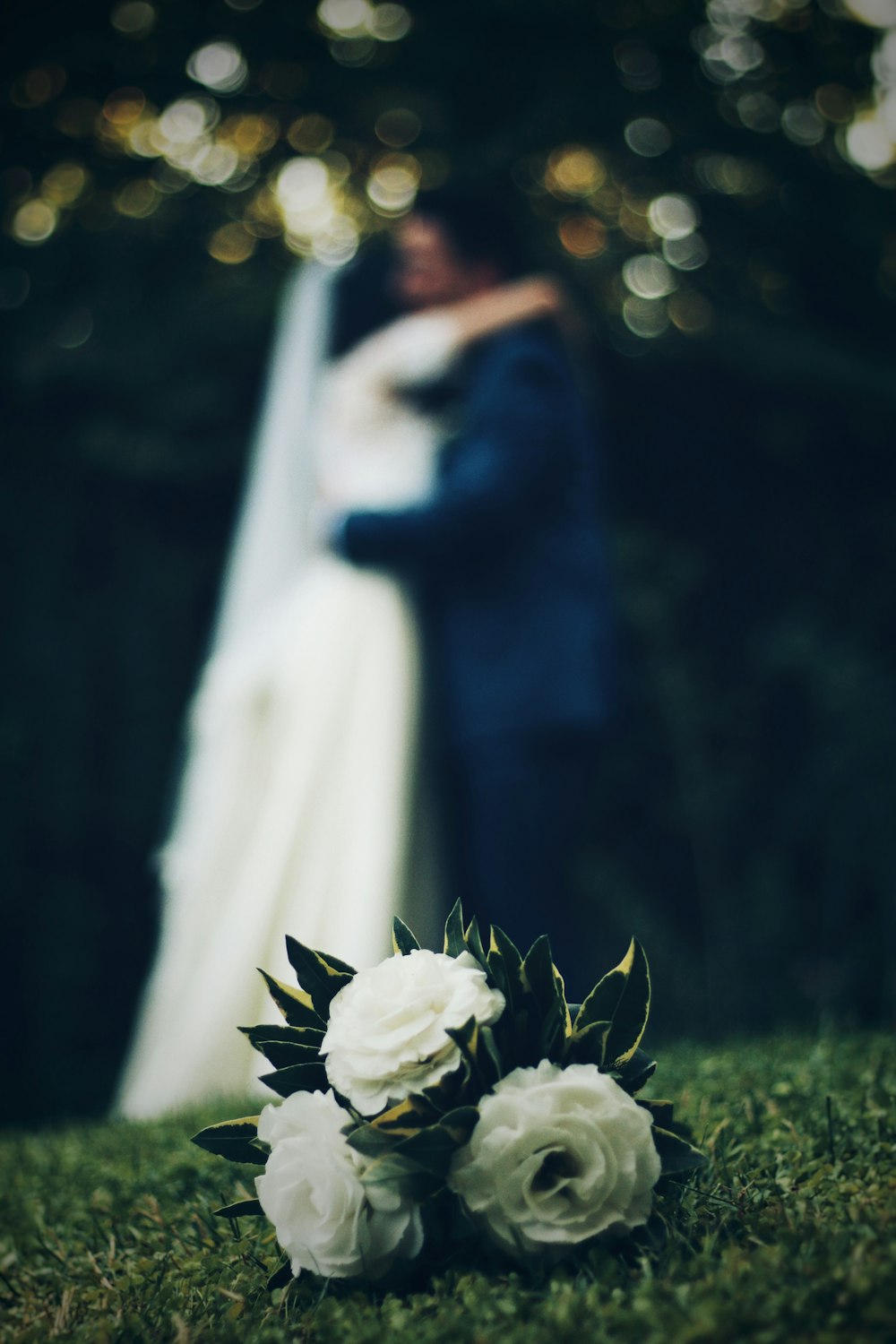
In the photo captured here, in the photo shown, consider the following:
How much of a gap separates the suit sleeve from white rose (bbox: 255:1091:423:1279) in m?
2.46

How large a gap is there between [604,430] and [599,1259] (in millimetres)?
4662

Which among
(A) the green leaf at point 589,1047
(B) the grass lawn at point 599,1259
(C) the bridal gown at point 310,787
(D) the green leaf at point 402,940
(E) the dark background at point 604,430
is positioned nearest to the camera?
(B) the grass lawn at point 599,1259

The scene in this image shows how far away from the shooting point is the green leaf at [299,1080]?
1.34 meters

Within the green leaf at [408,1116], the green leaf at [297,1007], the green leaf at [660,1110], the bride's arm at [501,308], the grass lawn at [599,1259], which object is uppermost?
the bride's arm at [501,308]

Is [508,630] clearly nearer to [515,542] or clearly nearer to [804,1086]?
[515,542]

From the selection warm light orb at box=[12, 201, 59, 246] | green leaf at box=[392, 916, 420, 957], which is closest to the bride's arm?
warm light orb at box=[12, 201, 59, 246]

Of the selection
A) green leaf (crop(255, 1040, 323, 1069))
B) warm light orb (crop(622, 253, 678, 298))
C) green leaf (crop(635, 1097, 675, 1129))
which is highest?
warm light orb (crop(622, 253, 678, 298))

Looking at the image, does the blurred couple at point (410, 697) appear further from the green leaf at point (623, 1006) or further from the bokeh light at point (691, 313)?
the green leaf at point (623, 1006)

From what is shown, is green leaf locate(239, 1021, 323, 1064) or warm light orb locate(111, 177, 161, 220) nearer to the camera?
green leaf locate(239, 1021, 323, 1064)

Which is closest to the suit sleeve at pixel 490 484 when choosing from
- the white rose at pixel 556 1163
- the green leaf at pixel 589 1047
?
the green leaf at pixel 589 1047

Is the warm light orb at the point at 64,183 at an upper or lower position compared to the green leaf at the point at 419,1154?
upper

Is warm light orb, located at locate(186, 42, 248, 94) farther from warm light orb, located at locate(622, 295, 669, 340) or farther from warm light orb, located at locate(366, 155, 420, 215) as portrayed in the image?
warm light orb, located at locate(622, 295, 669, 340)

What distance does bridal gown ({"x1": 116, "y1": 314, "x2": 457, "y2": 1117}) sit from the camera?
11.3 feet

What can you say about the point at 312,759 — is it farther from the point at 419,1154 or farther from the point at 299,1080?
the point at 419,1154
